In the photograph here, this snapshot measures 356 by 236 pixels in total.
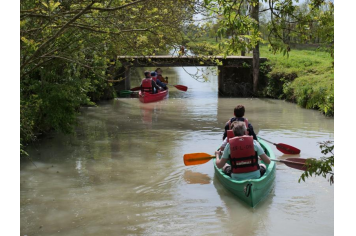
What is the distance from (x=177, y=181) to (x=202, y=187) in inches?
25.0

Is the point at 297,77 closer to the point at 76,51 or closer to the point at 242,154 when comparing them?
the point at 76,51

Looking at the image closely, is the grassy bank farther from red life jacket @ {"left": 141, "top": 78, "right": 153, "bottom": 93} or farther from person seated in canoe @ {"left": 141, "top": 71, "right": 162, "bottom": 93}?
red life jacket @ {"left": 141, "top": 78, "right": 153, "bottom": 93}

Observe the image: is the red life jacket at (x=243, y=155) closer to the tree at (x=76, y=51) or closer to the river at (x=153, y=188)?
the river at (x=153, y=188)

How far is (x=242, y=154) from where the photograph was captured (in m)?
8.24

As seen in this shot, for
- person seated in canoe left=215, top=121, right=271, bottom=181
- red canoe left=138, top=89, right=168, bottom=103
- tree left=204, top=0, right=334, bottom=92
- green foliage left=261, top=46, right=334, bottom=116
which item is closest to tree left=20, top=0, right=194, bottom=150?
person seated in canoe left=215, top=121, right=271, bottom=181

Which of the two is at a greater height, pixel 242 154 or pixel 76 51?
pixel 76 51

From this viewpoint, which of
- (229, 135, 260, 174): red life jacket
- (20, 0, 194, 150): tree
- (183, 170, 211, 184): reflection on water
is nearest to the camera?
(229, 135, 260, 174): red life jacket

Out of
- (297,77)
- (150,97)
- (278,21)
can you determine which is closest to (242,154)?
(278,21)

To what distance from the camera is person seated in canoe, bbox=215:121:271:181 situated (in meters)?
8.14

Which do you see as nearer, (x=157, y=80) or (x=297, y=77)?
(x=297, y=77)

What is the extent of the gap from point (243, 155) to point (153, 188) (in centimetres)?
220

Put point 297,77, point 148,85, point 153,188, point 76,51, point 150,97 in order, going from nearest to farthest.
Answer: point 153,188 < point 76,51 < point 150,97 < point 148,85 < point 297,77

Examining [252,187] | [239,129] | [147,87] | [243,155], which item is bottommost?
[252,187]

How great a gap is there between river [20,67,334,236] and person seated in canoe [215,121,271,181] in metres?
0.55
